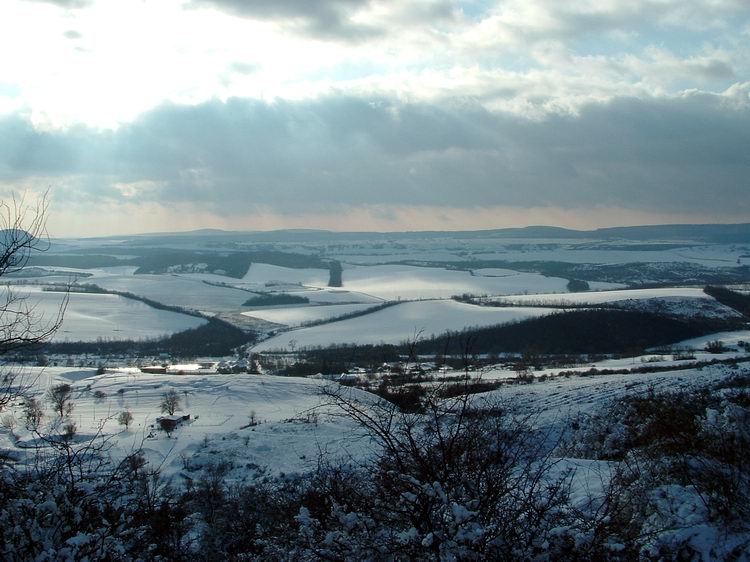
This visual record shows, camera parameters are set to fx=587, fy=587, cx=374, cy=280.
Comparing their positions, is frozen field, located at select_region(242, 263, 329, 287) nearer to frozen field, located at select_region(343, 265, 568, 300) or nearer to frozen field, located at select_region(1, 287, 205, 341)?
frozen field, located at select_region(343, 265, 568, 300)

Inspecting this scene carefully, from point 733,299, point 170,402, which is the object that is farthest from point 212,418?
point 733,299

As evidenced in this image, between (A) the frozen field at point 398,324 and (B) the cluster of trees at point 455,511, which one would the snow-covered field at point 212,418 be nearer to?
(B) the cluster of trees at point 455,511

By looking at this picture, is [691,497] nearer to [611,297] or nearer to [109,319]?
[611,297]

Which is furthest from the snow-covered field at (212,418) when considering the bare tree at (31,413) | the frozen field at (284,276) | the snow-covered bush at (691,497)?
the frozen field at (284,276)

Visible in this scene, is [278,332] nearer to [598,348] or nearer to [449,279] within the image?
[598,348]

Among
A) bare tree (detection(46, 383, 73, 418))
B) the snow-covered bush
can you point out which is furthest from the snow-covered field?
the snow-covered bush
